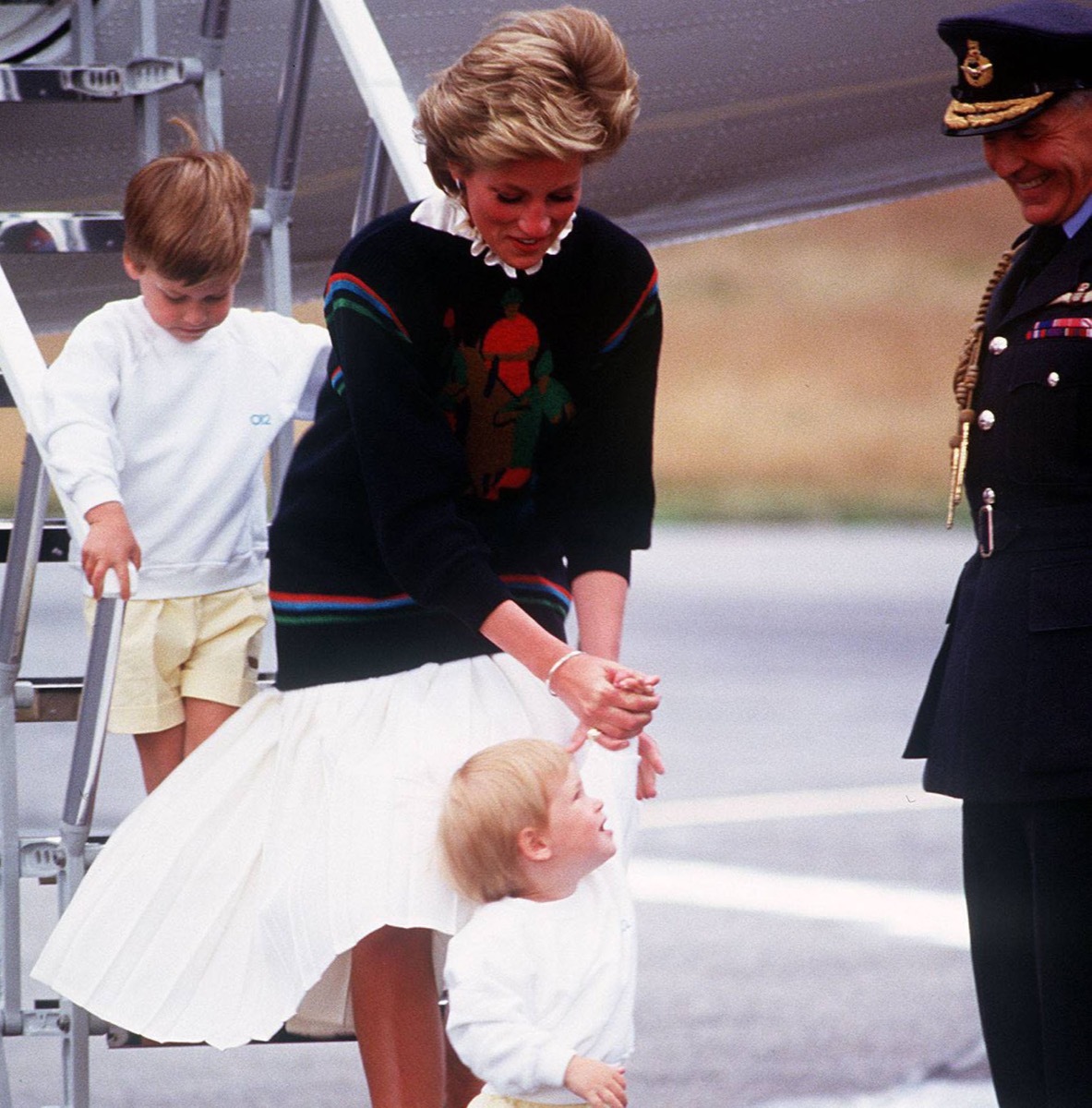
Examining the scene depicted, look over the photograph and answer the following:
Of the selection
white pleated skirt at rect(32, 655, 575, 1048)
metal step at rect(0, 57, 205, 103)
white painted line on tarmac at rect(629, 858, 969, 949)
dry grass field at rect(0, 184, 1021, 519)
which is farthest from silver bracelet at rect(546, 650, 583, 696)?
dry grass field at rect(0, 184, 1021, 519)

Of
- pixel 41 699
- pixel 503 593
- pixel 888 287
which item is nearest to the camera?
pixel 503 593

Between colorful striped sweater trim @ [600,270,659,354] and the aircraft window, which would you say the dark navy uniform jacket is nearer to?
colorful striped sweater trim @ [600,270,659,354]

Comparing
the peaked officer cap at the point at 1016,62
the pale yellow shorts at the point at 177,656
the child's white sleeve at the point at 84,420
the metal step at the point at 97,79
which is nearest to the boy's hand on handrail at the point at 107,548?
the child's white sleeve at the point at 84,420

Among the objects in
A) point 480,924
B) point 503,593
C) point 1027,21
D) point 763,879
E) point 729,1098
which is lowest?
point 763,879

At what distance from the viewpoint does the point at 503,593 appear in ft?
6.59

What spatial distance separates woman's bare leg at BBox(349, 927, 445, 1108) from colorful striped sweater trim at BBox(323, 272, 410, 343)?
0.61 metres

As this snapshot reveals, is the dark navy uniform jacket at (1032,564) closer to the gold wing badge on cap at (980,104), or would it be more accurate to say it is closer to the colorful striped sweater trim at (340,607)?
the gold wing badge on cap at (980,104)

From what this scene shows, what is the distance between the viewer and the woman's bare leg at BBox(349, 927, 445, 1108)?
206cm

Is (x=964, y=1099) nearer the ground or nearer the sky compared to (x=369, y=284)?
nearer the ground

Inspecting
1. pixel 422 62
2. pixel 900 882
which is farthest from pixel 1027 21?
pixel 900 882

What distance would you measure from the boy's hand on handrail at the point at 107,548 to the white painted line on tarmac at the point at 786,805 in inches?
165

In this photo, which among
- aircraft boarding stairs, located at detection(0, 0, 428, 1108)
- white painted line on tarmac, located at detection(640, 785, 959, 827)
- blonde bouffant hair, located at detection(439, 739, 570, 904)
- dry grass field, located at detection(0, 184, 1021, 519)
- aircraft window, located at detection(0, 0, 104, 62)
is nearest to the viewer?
blonde bouffant hair, located at detection(439, 739, 570, 904)

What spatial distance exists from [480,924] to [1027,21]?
109cm

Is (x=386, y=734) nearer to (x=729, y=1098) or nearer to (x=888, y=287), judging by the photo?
(x=729, y=1098)
